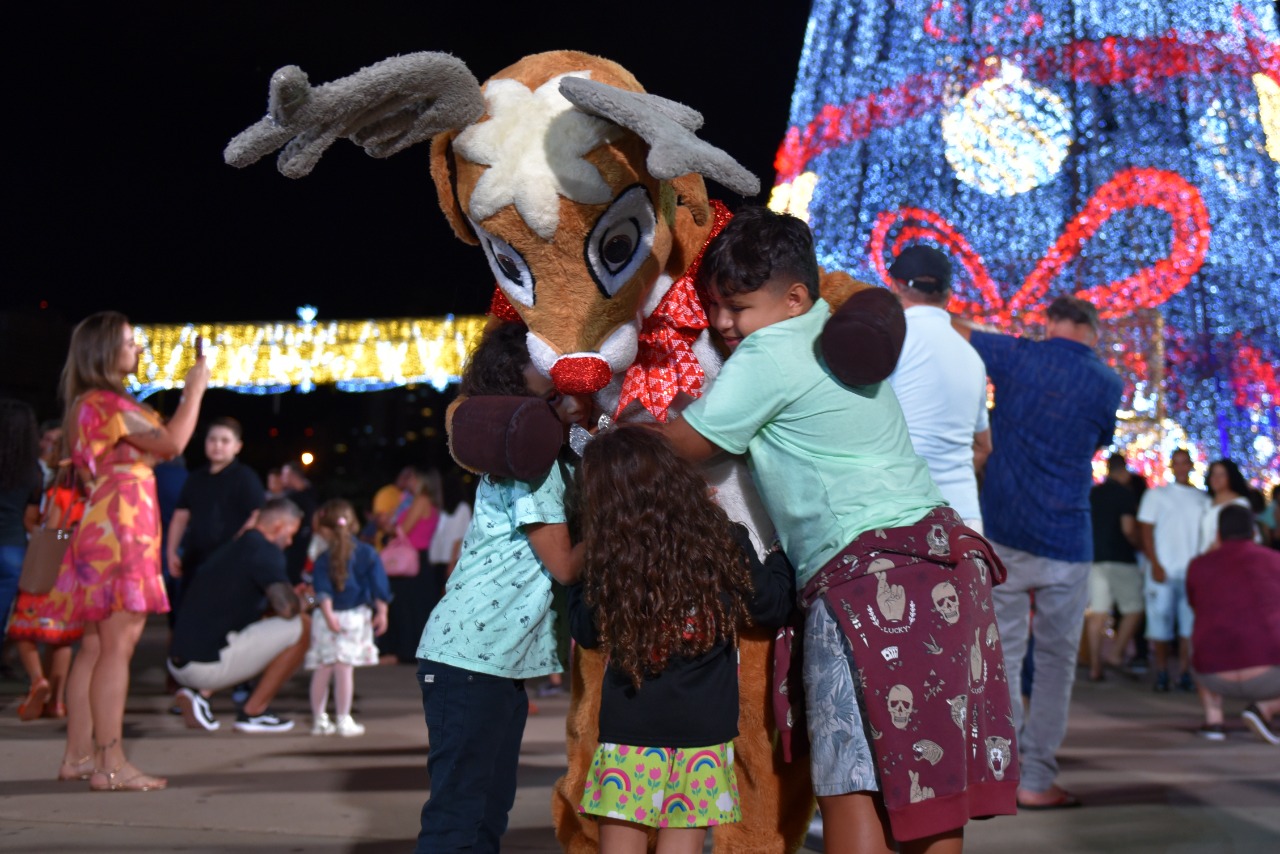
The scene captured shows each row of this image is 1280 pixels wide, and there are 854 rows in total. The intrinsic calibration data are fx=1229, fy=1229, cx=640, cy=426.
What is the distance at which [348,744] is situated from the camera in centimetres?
594

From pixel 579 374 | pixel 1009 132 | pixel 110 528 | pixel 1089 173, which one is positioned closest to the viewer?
pixel 579 374

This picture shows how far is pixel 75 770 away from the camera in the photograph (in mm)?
Result: 4793

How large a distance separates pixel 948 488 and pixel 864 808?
162 centimetres

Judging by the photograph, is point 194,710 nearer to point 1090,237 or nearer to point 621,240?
point 621,240

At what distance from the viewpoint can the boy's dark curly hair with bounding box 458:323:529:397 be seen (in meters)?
2.74

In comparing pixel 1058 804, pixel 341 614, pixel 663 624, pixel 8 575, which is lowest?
pixel 1058 804

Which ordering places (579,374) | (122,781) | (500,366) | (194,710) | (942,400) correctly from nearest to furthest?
(579,374), (500,366), (942,400), (122,781), (194,710)

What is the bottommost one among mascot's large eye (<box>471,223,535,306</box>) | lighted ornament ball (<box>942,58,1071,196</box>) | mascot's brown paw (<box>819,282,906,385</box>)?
mascot's brown paw (<box>819,282,906,385</box>)

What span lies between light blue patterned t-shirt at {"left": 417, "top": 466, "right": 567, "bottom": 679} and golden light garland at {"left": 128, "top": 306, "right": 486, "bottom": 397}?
1178 centimetres

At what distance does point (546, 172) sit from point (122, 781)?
332 cm

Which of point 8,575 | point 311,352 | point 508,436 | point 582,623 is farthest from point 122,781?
point 311,352

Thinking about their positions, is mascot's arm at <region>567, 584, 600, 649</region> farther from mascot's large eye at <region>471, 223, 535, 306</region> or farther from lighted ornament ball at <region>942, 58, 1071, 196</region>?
lighted ornament ball at <region>942, 58, 1071, 196</region>

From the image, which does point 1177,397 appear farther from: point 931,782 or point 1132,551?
point 931,782

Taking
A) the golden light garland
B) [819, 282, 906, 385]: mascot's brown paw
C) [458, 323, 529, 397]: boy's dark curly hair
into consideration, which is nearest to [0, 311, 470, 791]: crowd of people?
[458, 323, 529, 397]: boy's dark curly hair
